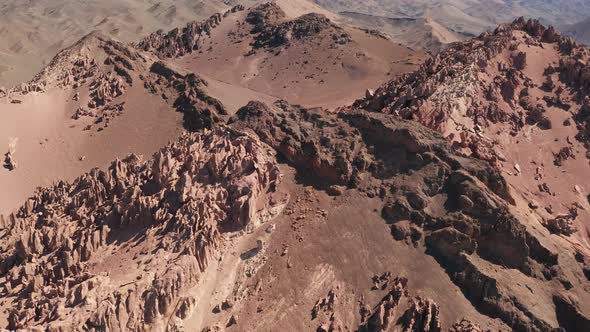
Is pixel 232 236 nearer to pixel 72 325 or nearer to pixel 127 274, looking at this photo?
pixel 127 274

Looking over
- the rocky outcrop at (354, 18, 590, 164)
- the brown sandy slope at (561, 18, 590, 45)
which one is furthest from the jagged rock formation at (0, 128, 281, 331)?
the brown sandy slope at (561, 18, 590, 45)

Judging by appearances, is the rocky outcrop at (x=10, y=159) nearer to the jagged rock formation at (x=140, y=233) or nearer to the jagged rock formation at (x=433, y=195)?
the jagged rock formation at (x=140, y=233)

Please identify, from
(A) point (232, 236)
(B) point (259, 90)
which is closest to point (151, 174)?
(A) point (232, 236)

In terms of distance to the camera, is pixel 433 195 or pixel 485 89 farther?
pixel 485 89

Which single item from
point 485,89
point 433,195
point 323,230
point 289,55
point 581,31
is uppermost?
point 485,89

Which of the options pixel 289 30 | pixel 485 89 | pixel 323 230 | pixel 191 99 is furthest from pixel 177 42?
pixel 323 230

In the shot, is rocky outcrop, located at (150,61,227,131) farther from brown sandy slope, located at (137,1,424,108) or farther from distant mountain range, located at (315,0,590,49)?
distant mountain range, located at (315,0,590,49)

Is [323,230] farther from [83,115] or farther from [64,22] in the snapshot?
[64,22]
